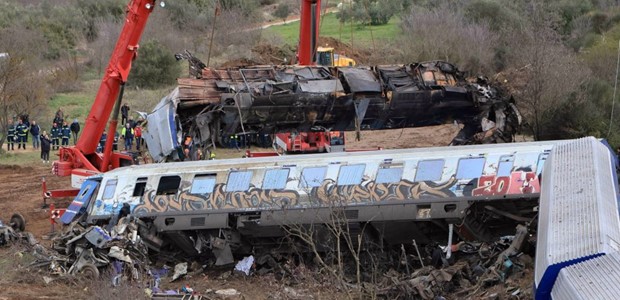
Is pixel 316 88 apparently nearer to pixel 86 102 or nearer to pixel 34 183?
pixel 34 183

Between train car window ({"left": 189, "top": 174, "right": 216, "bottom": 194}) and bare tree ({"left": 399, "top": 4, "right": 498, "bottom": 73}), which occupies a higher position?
train car window ({"left": 189, "top": 174, "right": 216, "bottom": 194})

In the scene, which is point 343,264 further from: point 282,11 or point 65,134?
point 282,11

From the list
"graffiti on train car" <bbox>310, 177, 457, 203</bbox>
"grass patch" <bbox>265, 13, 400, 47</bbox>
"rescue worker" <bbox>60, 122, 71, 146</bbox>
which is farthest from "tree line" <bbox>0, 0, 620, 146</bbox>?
"graffiti on train car" <bbox>310, 177, 457, 203</bbox>

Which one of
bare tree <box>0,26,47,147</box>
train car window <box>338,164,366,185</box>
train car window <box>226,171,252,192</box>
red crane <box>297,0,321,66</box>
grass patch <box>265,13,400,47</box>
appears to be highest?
red crane <box>297,0,321,66</box>

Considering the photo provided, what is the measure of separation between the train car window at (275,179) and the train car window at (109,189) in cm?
367

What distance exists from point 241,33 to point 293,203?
38882 millimetres

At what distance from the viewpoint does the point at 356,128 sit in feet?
81.8

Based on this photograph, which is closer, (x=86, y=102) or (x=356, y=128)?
(x=356, y=128)

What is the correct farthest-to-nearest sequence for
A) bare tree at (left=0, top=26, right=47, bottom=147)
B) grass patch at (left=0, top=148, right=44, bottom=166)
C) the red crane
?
bare tree at (left=0, top=26, right=47, bottom=147)
grass patch at (left=0, top=148, right=44, bottom=166)
the red crane

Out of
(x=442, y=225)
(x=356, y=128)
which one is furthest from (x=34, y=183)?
(x=442, y=225)

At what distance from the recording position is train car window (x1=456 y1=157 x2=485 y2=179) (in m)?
17.2

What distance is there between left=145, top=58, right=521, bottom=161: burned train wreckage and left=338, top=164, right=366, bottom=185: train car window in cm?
621

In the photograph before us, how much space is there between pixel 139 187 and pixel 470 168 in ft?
23.8

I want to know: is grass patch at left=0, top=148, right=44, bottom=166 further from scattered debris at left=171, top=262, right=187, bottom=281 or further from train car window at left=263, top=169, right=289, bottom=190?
train car window at left=263, top=169, right=289, bottom=190
